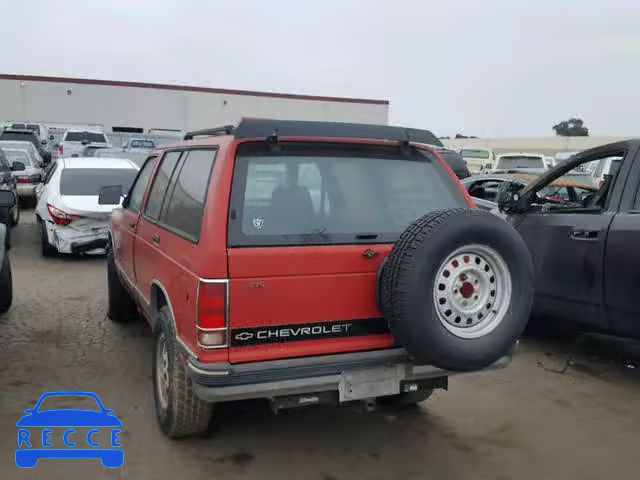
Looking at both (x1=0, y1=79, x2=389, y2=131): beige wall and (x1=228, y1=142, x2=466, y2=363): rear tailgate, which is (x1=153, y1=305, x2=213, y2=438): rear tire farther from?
(x1=0, y1=79, x2=389, y2=131): beige wall

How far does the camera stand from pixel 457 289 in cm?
320

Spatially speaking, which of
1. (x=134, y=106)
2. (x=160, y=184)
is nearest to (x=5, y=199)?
(x=160, y=184)

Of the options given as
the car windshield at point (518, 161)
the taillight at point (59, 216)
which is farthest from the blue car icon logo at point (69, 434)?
the car windshield at point (518, 161)

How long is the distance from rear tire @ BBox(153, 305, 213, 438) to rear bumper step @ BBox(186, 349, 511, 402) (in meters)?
0.33

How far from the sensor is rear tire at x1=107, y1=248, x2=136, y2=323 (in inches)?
235

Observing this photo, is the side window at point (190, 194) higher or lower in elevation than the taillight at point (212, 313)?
higher

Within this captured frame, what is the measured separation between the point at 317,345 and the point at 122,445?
1.44 metres

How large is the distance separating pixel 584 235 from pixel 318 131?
8.51 feet

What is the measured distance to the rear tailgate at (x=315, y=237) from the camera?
10.2 feet

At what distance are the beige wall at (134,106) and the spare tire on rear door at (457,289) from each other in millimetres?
36763

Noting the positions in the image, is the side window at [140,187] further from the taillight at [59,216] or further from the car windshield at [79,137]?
the car windshield at [79,137]

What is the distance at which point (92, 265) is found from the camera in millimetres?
8984

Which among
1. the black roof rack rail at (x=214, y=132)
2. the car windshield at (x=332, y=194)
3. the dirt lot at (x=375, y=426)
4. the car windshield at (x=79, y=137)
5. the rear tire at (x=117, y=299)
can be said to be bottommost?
the dirt lot at (x=375, y=426)

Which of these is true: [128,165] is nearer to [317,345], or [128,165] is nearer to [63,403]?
[63,403]
